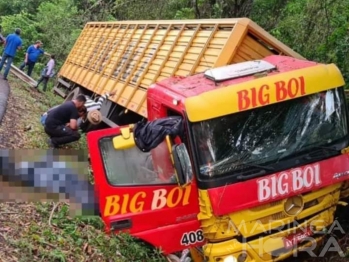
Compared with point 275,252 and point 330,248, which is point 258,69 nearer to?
point 275,252

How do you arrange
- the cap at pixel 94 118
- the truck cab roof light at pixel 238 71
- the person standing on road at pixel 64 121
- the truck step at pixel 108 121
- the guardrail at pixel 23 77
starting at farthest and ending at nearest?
the guardrail at pixel 23 77, the truck step at pixel 108 121, the cap at pixel 94 118, the person standing on road at pixel 64 121, the truck cab roof light at pixel 238 71

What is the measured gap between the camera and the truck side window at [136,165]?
4.44 metres

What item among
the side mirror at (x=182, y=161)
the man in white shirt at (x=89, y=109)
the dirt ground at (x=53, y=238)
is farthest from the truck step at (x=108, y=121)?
the side mirror at (x=182, y=161)

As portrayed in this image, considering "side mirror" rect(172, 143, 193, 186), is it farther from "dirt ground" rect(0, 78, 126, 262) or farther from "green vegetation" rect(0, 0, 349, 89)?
"green vegetation" rect(0, 0, 349, 89)

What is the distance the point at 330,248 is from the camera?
5266 mm

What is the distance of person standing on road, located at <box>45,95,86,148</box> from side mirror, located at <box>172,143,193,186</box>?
11.6 feet

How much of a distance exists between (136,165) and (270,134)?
1310mm

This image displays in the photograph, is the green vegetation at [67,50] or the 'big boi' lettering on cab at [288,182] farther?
the green vegetation at [67,50]

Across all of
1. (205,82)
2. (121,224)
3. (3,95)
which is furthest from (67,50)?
(121,224)

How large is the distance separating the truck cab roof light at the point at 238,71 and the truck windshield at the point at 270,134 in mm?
489

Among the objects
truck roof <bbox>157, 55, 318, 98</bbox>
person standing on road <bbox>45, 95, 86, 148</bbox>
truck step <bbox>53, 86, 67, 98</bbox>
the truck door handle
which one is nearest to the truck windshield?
truck roof <bbox>157, 55, 318, 98</bbox>

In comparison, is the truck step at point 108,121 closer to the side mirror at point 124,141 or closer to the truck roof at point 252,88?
the truck roof at point 252,88

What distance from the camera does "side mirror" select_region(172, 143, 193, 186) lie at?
4.15 m

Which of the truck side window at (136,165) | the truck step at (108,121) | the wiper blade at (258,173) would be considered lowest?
the truck step at (108,121)
